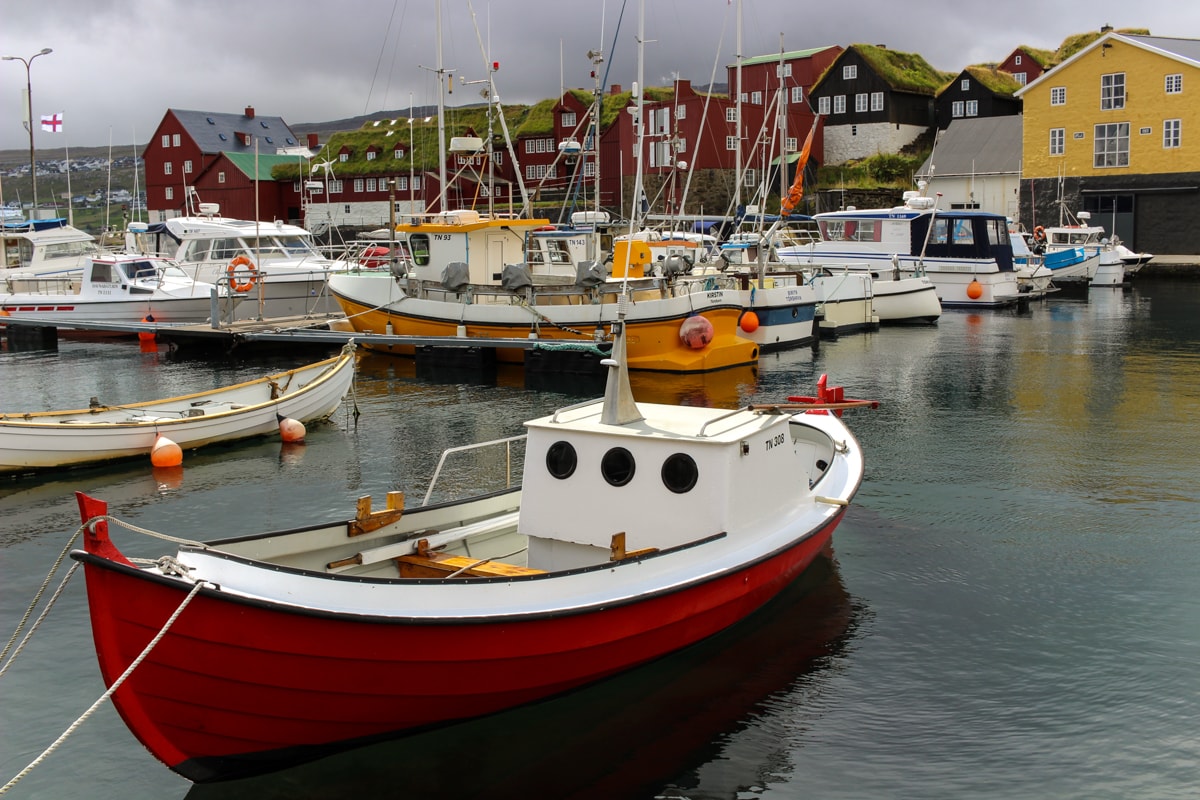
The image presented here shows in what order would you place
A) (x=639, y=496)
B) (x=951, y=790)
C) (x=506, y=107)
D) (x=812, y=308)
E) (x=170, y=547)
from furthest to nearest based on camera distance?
(x=506, y=107) → (x=812, y=308) → (x=170, y=547) → (x=639, y=496) → (x=951, y=790)

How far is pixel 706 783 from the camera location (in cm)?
812

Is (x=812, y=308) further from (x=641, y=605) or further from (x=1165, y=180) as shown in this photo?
(x=1165, y=180)

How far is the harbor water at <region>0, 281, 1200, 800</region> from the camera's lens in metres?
8.09

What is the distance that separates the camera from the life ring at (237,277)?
3278 centimetres

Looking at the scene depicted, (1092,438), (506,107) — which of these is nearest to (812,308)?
(1092,438)

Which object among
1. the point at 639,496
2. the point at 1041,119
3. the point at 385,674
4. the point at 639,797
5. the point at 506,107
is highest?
the point at 506,107

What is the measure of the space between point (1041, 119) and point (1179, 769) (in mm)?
55997

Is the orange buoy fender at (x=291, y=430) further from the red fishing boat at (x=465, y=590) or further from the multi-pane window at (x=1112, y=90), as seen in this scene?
the multi-pane window at (x=1112, y=90)

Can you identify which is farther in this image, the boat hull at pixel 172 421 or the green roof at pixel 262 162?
the green roof at pixel 262 162

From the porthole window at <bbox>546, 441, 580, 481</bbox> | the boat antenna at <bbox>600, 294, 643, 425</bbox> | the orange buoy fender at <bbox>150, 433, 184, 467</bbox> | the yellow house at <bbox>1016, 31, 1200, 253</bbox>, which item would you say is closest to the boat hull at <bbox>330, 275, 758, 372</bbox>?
the orange buoy fender at <bbox>150, 433, 184, 467</bbox>

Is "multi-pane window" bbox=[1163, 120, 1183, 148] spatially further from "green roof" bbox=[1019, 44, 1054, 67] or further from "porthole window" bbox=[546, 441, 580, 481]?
"porthole window" bbox=[546, 441, 580, 481]

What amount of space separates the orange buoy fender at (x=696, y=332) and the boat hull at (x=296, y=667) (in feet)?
57.3

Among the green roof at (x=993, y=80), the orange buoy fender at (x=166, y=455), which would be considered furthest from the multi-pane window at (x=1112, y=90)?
the orange buoy fender at (x=166, y=455)

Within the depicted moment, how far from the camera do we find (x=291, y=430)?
18828 mm
